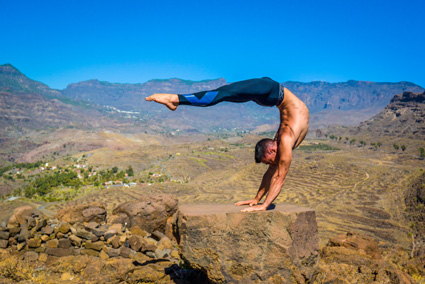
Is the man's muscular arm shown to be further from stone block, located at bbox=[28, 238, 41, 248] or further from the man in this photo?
stone block, located at bbox=[28, 238, 41, 248]

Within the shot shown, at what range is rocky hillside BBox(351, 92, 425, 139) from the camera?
339 ft

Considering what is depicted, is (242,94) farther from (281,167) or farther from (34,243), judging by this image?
(34,243)

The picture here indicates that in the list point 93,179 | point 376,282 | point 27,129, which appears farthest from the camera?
point 27,129

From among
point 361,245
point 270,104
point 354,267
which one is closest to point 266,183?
point 270,104

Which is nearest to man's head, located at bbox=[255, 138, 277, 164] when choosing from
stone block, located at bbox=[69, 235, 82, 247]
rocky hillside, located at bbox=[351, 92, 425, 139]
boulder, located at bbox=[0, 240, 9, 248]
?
stone block, located at bbox=[69, 235, 82, 247]

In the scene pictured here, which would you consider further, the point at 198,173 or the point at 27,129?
the point at 27,129

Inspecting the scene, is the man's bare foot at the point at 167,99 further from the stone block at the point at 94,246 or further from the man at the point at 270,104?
the stone block at the point at 94,246

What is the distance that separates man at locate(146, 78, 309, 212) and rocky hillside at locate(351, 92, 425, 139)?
4077 inches

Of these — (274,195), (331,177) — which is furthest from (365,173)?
(274,195)

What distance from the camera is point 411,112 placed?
126 meters

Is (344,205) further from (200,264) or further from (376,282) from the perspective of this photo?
(200,264)

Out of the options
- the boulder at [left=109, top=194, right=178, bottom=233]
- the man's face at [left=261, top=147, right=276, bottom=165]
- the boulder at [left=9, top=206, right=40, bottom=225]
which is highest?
the man's face at [left=261, top=147, right=276, bottom=165]

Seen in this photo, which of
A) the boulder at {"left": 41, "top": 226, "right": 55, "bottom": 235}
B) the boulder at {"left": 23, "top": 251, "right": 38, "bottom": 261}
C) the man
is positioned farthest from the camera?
the boulder at {"left": 41, "top": 226, "right": 55, "bottom": 235}

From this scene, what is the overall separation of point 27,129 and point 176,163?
493ft
